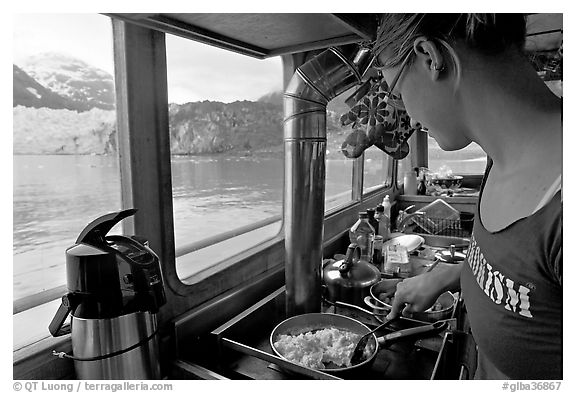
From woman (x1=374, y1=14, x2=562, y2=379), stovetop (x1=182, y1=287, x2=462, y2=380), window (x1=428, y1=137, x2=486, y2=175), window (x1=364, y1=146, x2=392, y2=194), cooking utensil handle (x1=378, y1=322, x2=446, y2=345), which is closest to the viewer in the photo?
woman (x1=374, y1=14, x2=562, y2=379)

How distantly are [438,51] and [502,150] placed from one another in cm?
21

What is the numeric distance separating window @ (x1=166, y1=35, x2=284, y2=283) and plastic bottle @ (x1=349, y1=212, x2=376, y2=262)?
1.59 ft

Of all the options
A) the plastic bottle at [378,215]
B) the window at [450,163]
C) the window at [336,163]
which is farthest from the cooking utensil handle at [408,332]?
the window at [450,163]

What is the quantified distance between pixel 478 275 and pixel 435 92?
348mm

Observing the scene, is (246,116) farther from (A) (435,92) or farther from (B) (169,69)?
(A) (435,92)

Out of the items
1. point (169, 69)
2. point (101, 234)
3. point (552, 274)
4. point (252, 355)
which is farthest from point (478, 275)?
point (169, 69)

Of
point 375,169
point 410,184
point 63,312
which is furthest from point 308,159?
point 410,184

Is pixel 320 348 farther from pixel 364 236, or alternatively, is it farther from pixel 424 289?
pixel 364 236

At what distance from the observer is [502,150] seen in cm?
65

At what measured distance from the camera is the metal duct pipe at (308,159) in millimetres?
1095

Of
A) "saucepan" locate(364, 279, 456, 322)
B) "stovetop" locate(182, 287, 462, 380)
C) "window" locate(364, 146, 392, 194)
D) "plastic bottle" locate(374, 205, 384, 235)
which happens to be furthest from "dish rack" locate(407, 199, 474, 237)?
"stovetop" locate(182, 287, 462, 380)

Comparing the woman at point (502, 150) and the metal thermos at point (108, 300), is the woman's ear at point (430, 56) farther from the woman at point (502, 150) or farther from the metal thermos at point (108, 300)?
the metal thermos at point (108, 300)

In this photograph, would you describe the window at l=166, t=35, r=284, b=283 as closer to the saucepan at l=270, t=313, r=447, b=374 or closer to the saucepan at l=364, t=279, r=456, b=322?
the saucepan at l=270, t=313, r=447, b=374

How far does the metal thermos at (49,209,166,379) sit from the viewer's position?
666mm
